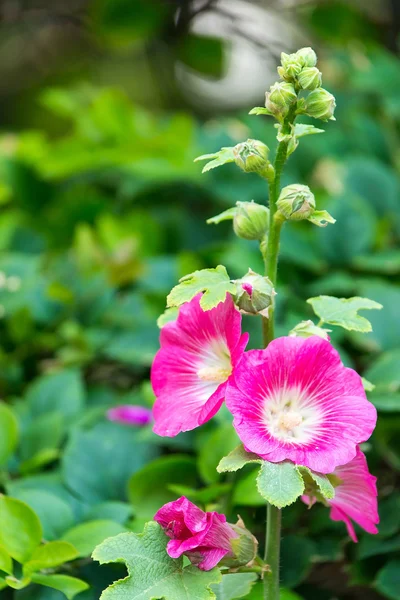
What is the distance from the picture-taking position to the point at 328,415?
0.53 m

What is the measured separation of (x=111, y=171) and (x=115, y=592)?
3.45ft

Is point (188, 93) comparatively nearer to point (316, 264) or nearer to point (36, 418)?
point (316, 264)

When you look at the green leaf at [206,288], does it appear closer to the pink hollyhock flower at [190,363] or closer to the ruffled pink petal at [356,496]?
the pink hollyhock flower at [190,363]

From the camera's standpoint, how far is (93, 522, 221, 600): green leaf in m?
0.51

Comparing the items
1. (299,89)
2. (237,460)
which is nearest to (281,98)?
(299,89)

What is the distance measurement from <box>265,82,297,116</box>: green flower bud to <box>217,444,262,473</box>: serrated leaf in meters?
0.24

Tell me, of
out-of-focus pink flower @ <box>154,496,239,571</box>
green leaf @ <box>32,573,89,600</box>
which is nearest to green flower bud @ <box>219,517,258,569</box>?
out-of-focus pink flower @ <box>154,496,239,571</box>

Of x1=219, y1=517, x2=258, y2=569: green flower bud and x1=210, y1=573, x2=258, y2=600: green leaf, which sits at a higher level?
x1=219, y1=517, x2=258, y2=569: green flower bud

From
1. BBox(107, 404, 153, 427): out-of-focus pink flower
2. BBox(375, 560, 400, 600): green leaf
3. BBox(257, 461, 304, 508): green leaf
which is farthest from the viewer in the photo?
BBox(107, 404, 153, 427): out-of-focus pink flower

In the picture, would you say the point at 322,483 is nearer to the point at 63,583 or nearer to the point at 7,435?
the point at 63,583

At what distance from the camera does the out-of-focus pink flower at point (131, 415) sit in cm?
87

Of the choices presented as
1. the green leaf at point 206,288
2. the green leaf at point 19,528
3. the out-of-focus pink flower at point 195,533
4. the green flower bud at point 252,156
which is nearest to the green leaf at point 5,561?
the green leaf at point 19,528

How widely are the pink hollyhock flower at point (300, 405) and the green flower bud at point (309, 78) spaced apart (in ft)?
0.58

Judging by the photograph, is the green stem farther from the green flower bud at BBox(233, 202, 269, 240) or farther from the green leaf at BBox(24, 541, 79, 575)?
the green leaf at BBox(24, 541, 79, 575)
